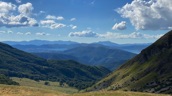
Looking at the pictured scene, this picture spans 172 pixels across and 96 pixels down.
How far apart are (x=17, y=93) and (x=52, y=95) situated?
897 centimetres

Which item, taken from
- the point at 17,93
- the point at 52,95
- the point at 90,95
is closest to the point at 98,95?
the point at 90,95

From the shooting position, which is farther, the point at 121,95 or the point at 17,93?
the point at 17,93

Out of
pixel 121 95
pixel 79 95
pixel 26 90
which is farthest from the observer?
pixel 26 90

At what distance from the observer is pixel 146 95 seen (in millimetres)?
66062

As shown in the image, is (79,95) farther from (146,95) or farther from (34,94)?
(146,95)

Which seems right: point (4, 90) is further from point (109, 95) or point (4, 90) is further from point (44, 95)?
point (109, 95)

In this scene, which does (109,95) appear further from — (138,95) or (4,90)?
(4,90)

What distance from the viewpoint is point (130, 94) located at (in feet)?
214

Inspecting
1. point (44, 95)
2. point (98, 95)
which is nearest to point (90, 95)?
point (98, 95)

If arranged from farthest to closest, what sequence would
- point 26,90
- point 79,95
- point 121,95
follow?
1. point 26,90
2. point 79,95
3. point 121,95

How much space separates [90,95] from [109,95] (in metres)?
4.56

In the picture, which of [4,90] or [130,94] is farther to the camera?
[4,90]

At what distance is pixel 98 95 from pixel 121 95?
5.55 m

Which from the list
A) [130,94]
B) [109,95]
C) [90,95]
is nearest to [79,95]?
[90,95]
